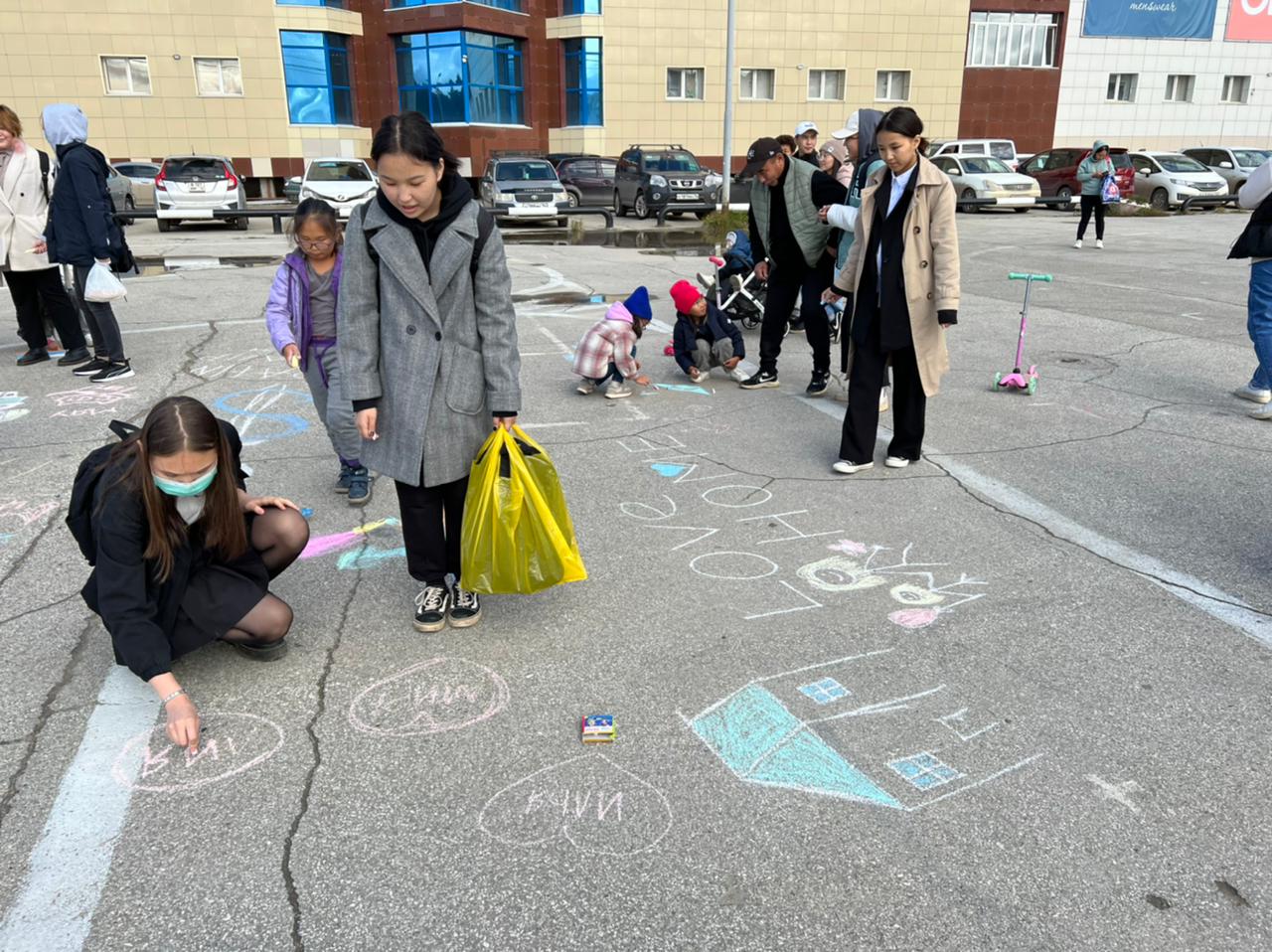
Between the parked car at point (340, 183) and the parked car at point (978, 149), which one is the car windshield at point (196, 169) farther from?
the parked car at point (978, 149)

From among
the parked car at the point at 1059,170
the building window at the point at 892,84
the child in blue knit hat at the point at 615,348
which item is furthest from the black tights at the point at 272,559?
the building window at the point at 892,84

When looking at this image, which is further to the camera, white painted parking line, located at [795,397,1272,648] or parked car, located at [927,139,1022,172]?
parked car, located at [927,139,1022,172]

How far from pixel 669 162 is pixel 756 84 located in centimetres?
1441

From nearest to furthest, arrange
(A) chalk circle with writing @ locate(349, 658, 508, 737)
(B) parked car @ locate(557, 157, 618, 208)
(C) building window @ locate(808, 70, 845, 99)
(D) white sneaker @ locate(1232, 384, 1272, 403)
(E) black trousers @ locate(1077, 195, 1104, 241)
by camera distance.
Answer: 1. (A) chalk circle with writing @ locate(349, 658, 508, 737)
2. (D) white sneaker @ locate(1232, 384, 1272, 403)
3. (E) black trousers @ locate(1077, 195, 1104, 241)
4. (B) parked car @ locate(557, 157, 618, 208)
5. (C) building window @ locate(808, 70, 845, 99)

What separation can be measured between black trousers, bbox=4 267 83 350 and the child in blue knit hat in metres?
4.27

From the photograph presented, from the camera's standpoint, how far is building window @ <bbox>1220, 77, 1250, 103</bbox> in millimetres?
38688

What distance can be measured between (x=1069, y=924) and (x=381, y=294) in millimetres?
2690

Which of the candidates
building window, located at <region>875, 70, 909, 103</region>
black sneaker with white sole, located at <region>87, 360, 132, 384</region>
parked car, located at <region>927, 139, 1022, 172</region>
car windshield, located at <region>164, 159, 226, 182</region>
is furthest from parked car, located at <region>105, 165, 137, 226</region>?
building window, located at <region>875, 70, 909, 103</region>

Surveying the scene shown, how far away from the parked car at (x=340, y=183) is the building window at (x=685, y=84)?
57.1 feet

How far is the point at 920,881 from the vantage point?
7.39 feet

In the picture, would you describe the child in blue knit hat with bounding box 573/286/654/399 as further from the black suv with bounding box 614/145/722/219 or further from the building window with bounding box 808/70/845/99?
the building window with bounding box 808/70/845/99

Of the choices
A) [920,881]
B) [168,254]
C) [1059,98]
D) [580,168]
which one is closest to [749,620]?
[920,881]

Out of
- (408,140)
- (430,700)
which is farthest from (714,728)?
(408,140)

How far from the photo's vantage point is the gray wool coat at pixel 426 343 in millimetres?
3035
